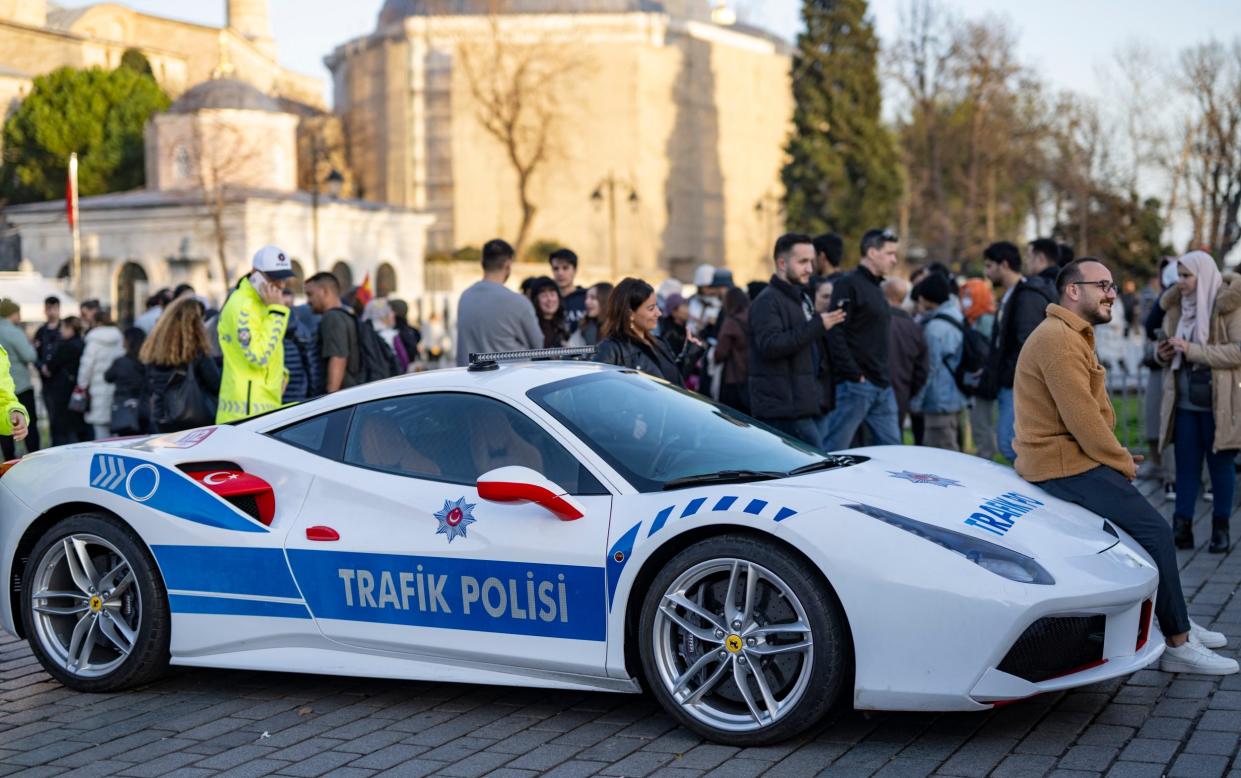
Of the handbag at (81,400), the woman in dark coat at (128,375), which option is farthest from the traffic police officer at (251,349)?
the handbag at (81,400)

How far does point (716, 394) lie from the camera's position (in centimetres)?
1243

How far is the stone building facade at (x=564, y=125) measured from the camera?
73.9 metres

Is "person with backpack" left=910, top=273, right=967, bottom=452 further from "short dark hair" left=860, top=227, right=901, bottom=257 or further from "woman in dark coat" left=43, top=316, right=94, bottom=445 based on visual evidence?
"woman in dark coat" left=43, top=316, right=94, bottom=445

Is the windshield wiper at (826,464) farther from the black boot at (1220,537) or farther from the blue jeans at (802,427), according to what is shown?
the black boot at (1220,537)

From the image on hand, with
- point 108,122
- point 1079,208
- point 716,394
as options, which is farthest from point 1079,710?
point 108,122

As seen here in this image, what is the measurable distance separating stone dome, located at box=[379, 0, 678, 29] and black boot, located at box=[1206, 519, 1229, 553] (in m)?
66.9

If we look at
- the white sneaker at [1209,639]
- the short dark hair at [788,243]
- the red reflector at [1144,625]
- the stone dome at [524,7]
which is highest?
the stone dome at [524,7]

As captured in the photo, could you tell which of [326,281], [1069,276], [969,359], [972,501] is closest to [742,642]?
[972,501]

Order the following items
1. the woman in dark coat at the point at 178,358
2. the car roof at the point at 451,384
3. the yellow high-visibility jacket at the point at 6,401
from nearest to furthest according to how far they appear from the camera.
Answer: the car roof at the point at 451,384 → the yellow high-visibility jacket at the point at 6,401 → the woman in dark coat at the point at 178,358

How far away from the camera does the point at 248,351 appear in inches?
356

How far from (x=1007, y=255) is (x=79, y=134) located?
76243mm

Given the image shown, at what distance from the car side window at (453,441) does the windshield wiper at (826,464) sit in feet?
2.88

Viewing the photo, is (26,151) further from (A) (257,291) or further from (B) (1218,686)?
(B) (1218,686)

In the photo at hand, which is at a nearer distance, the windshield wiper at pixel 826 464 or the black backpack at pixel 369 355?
the windshield wiper at pixel 826 464
